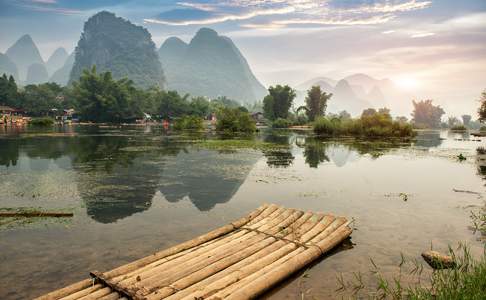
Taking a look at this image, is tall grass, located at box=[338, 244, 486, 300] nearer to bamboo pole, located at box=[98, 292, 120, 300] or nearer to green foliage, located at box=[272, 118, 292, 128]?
Answer: bamboo pole, located at box=[98, 292, 120, 300]

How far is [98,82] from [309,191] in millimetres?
101000

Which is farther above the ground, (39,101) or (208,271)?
(39,101)

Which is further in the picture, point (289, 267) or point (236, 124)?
point (236, 124)

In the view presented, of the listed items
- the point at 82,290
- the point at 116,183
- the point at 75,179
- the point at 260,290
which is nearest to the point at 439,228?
the point at 260,290

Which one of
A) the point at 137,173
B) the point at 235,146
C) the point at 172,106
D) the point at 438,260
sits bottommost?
the point at 438,260

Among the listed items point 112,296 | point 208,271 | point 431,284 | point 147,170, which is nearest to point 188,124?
point 147,170

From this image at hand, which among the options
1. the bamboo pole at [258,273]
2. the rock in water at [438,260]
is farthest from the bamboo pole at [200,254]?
the rock in water at [438,260]

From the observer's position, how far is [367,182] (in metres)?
20.2

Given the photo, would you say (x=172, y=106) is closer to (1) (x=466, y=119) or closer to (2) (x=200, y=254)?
(2) (x=200, y=254)

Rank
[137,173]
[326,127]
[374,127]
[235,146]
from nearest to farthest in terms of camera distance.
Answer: [137,173], [235,146], [374,127], [326,127]

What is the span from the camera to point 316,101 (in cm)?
10756

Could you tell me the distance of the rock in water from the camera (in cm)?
884

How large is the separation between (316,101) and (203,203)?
318 ft

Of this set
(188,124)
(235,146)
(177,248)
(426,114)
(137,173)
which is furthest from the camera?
(426,114)
